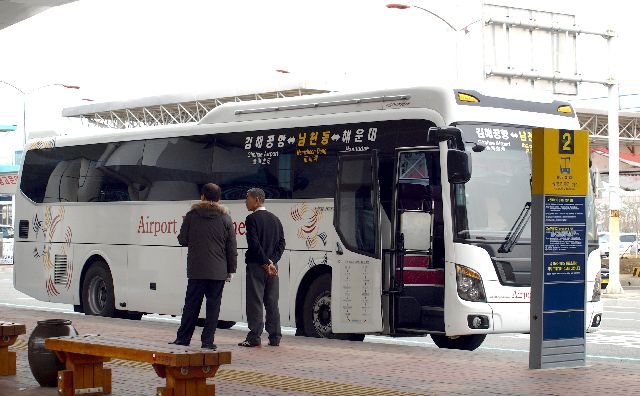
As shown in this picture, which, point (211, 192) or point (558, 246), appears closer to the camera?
point (558, 246)

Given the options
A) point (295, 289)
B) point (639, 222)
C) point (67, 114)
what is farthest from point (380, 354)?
point (639, 222)

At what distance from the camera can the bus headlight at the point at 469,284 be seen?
49.7 ft

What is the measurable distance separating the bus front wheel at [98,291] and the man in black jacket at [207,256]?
7650 millimetres

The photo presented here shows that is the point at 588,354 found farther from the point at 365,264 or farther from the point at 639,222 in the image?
the point at 639,222

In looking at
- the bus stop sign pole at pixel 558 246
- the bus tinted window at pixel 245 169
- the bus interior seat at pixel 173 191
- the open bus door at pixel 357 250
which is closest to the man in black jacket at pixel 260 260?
the open bus door at pixel 357 250

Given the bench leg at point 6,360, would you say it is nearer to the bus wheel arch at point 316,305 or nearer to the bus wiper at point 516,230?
the bus wheel arch at point 316,305

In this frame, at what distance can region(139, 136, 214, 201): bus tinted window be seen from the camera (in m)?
19.3

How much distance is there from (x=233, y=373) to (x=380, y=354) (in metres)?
2.61

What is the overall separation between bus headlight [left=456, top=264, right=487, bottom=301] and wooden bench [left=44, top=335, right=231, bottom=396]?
220 inches

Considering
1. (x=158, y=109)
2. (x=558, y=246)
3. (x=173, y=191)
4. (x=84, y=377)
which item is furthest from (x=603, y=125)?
(x=84, y=377)

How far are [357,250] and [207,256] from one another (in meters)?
3.07

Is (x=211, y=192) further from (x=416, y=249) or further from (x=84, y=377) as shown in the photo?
Answer: (x=84, y=377)

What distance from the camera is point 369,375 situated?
12.1 m

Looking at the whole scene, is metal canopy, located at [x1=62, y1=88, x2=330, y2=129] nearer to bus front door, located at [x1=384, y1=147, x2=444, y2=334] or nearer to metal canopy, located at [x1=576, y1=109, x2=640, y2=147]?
metal canopy, located at [x1=576, y1=109, x2=640, y2=147]
